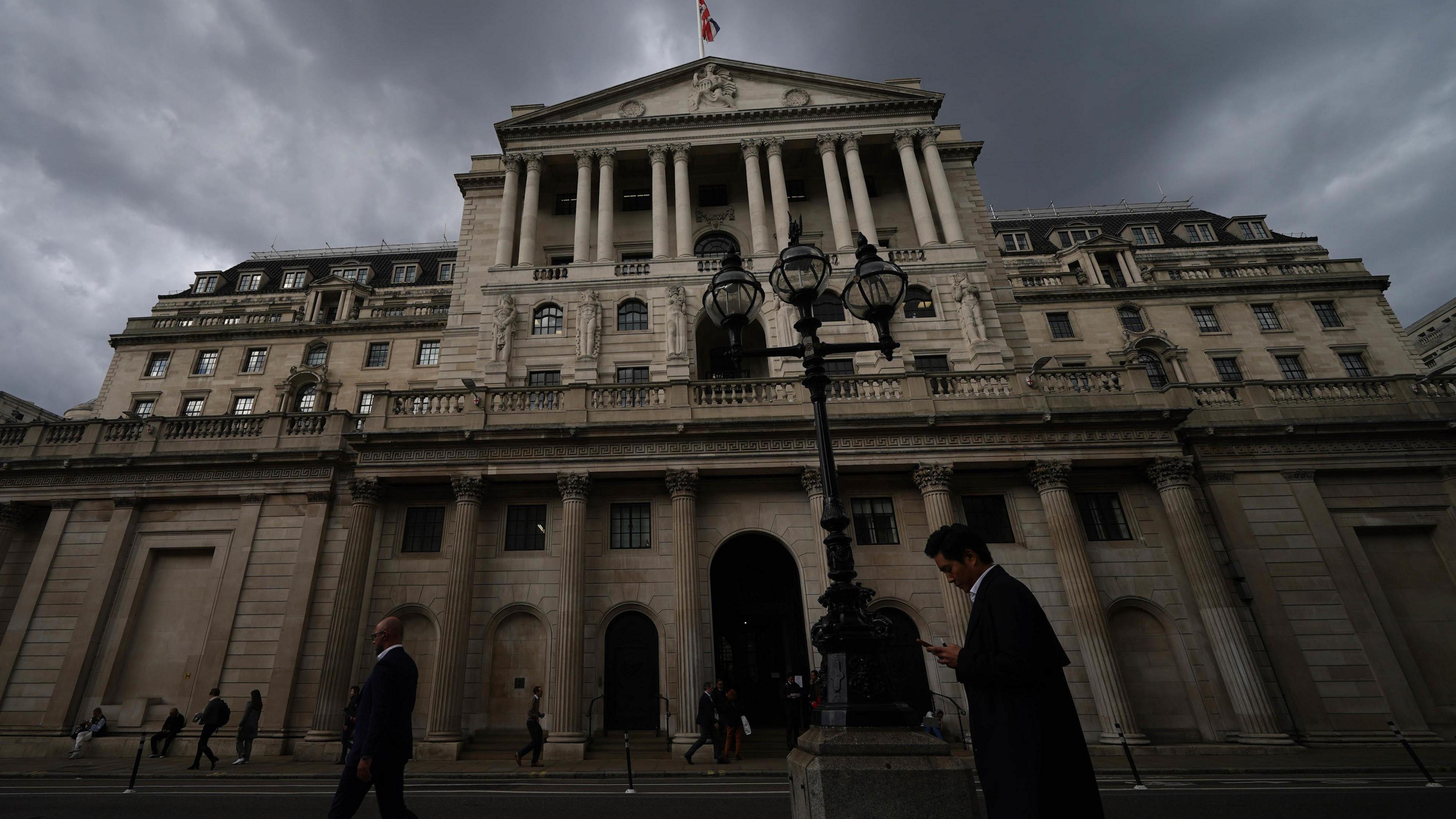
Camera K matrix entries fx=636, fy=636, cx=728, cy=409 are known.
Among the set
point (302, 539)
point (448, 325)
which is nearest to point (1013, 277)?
point (448, 325)

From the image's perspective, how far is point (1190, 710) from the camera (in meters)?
18.5

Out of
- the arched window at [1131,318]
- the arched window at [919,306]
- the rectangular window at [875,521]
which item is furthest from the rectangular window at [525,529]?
the arched window at [1131,318]

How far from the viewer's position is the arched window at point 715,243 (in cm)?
2995

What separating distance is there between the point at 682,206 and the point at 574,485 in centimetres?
1459

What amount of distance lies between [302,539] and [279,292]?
3252 cm

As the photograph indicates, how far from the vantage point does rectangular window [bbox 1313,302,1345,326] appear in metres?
37.3

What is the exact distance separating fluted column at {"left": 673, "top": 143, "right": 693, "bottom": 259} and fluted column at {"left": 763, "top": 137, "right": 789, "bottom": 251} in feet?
12.4

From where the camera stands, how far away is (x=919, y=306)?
86.0ft

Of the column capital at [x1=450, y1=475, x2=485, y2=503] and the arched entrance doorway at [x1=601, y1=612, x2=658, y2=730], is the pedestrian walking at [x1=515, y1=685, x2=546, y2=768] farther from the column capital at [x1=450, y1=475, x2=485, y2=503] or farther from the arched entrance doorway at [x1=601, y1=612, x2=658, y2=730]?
the column capital at [x1=450, y1=475, x2=485, y2=503]

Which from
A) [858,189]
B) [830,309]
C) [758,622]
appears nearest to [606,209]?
[830,309]

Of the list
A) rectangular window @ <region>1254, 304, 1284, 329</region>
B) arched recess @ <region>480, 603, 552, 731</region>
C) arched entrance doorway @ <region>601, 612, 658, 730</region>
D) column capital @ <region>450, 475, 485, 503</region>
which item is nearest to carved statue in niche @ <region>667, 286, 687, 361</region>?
column capital @ <region>450, 475, 485, 503</region>

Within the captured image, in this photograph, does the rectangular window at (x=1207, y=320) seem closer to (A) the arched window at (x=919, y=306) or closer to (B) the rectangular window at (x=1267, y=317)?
(B) the rectangular window at (x=1267, y=317)

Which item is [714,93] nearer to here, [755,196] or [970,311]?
[755,196]

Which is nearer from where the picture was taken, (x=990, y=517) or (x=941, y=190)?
(x=990, y=517)
